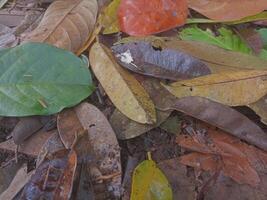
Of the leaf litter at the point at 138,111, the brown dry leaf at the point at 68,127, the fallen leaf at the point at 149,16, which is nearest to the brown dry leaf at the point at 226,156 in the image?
the leaf litter at the point at 138,111

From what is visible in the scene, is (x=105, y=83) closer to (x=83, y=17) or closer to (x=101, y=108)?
(x=101, y=108)

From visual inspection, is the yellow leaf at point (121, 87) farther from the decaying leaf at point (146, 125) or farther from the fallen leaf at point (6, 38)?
the fallen leaf at point (6, 38)

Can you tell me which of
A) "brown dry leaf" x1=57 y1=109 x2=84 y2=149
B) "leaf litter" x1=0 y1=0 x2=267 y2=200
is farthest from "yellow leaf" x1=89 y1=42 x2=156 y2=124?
"brown dry leaf" x1=57 y1=109 x2=84 y2=149

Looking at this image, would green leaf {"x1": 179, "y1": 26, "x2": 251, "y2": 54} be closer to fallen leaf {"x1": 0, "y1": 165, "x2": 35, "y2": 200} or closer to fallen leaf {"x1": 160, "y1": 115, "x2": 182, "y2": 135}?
fallen leaf {"x1": 160, "y1": 115, "x2": 182, "y2": 135}

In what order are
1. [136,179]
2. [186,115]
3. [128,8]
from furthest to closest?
1. [128,8]
2. [186,115]
3. [136,179]

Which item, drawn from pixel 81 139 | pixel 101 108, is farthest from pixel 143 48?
pixel 81 139

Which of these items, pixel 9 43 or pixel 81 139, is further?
pixel 9 43

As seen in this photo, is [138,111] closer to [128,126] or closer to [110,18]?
[128,126]
